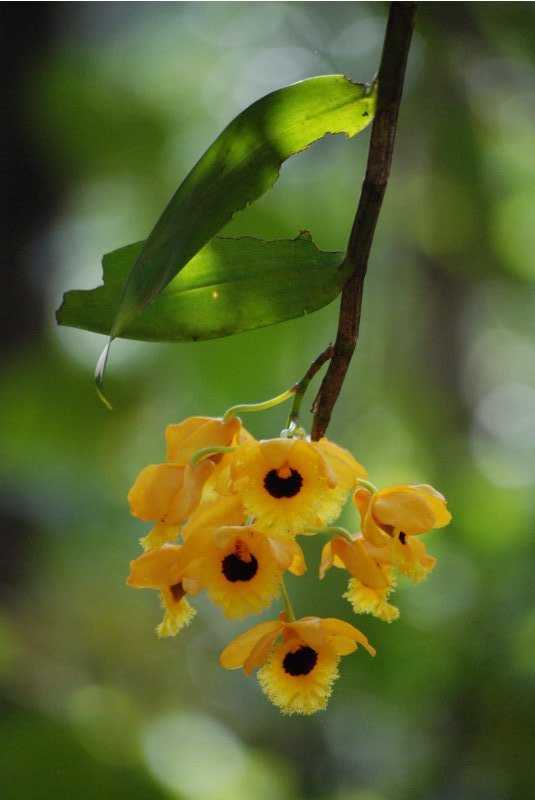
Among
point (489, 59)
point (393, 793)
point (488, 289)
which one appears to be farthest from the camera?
point (488, 289)


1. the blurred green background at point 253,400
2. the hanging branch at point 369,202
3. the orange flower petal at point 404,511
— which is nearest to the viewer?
the hanging branch at point 369,202

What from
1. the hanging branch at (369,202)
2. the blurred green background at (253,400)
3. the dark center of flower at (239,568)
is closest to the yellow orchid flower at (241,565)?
the dark center of flower at (239,568)

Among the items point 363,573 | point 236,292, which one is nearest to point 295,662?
point 363,573

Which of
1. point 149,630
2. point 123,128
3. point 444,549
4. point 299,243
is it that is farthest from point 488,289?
point 299,243

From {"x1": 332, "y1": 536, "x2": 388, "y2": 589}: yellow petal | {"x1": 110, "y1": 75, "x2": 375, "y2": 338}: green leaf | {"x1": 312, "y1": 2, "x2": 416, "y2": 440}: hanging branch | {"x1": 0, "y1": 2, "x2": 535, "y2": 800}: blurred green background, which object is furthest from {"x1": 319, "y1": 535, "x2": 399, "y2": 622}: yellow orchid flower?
{"x1": 0, "y1": 2, "x2": 535, "y2": 800}: blurred green background

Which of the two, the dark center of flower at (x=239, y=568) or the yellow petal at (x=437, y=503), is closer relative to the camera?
the dark center of flower at (x=239, y=568)

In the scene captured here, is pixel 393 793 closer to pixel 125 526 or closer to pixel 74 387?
pixel 125 526

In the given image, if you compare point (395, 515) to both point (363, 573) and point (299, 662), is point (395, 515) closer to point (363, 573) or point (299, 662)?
point (363, 573)

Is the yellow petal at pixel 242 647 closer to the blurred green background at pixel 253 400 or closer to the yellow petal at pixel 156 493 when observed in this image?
the yellow petal at pixel 156 493
